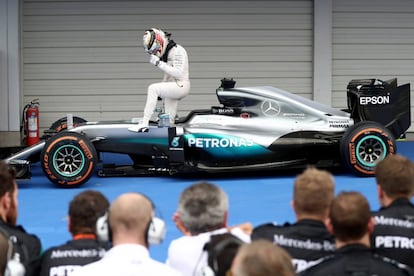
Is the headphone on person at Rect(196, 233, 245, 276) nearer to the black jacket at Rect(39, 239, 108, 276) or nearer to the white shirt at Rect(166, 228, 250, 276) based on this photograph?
the white shirt at Rect(166, 228, 250, 276)

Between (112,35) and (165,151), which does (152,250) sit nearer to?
(165,151)

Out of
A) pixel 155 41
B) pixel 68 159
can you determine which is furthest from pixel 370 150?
pixel 68 159

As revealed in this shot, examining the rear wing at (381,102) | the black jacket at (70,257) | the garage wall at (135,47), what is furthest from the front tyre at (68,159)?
the black jacket at (70,257)

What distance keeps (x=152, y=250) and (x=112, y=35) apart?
31.7 ft

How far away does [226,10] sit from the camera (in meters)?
16.8

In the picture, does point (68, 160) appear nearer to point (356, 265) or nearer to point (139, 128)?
point (139, 128)

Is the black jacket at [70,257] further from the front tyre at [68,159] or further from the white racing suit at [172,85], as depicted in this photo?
the white racing suit at [172,85]

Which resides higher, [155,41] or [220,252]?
[155,41]

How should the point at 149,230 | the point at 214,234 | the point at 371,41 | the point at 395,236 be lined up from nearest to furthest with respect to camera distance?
1. the point at 149,230
2. the point at 214,234
3. the point at 395,236
4. the point at 371,41

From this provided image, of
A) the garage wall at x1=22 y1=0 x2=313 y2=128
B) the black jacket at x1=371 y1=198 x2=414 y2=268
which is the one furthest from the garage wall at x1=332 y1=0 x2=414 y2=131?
the black jacket at x1=371 y1=198 x2=414 y2=268

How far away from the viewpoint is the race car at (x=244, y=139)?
38.2ft

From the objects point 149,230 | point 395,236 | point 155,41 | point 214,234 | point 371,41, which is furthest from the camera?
point 371,41

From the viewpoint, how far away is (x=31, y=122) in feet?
51.8

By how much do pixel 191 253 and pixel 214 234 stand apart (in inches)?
8.3
